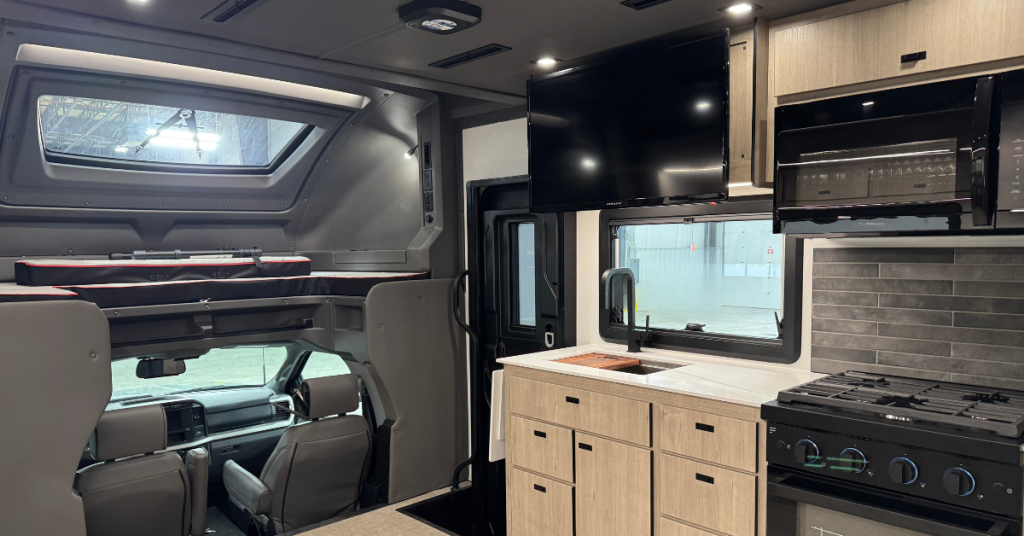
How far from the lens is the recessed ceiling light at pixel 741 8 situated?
2531 millimetres

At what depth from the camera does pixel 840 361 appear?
2895mm

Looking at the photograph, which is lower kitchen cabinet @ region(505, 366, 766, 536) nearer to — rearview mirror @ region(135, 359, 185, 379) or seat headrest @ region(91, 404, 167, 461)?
seat headrest @ region(91, 404, 167, 461)

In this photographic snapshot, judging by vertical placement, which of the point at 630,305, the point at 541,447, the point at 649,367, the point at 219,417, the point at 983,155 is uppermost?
the point at 983,155

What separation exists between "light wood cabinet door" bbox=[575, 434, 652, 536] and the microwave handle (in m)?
1.47

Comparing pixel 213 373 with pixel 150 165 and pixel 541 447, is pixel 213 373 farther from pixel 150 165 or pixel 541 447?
pixel 541 447

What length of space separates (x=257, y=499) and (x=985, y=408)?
3.29m

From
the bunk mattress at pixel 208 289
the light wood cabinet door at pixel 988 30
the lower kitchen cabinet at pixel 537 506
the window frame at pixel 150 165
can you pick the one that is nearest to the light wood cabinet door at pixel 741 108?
the light wood cabinet door at pixel 988 30

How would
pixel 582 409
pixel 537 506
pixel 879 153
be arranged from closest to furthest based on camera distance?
pixel 879 153, pixel 582 409, pixel 537 506

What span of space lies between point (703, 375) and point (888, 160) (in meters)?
1.12

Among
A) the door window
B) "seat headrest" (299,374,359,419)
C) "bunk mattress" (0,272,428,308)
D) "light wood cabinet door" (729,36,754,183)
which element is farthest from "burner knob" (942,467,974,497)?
"bunk mattress" (0,272,428,308)

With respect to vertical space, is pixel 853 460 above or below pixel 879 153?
below

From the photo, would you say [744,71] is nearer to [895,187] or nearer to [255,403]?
[895,187]

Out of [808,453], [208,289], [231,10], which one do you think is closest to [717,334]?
[808,453]

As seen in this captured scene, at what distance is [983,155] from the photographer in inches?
82.8
